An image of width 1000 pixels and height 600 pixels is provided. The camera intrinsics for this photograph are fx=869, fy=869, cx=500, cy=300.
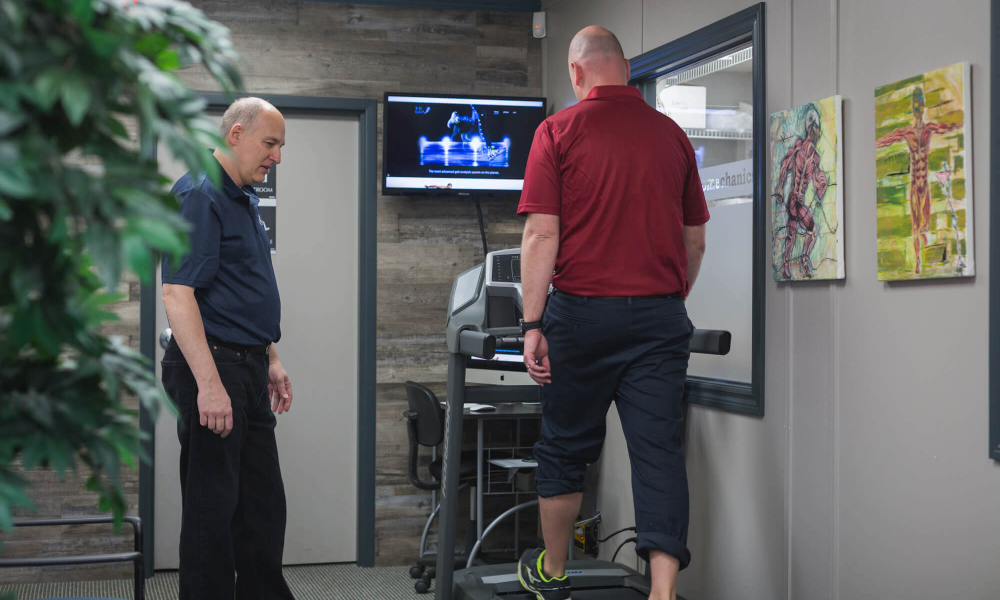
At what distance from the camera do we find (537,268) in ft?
7.20

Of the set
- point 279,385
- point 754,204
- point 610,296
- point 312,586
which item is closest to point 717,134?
point 754,204

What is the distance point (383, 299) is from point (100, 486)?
10.2ft

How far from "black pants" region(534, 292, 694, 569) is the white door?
6.17 feet

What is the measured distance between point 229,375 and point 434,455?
1.61 m

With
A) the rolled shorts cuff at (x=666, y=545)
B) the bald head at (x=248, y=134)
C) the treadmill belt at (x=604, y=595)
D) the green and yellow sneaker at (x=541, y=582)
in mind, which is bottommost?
the treadmill belt at (x=604, y=595)

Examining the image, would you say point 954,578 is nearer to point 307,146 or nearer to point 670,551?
point 670,551

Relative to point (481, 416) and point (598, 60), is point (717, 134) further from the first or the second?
point (481, 416)

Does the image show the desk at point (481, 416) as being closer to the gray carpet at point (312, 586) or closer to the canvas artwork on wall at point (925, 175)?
the gray carpet at point (312, 586)

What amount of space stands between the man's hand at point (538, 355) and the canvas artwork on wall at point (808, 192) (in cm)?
70

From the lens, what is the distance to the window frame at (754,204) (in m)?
2.49

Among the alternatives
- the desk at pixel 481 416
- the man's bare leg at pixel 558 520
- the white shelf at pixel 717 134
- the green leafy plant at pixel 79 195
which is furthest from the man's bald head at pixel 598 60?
the green leafy plant at pixel 79 195

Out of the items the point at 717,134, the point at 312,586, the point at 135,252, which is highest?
the point at 717,134

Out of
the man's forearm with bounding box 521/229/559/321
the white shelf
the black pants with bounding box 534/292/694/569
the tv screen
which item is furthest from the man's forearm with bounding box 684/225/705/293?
the tv screen

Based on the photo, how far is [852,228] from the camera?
2129 millimetres
